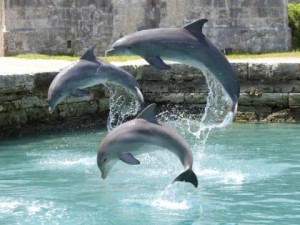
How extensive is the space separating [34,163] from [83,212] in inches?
130

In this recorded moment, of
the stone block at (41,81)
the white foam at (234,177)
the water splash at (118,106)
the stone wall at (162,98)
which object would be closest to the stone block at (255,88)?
the stone wall at (162,98)

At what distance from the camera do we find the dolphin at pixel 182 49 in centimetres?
751

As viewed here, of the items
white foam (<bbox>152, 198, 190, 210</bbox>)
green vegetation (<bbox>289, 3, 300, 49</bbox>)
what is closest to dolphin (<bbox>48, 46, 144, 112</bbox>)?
white foam (<bbox>152, 198, 190, 210</bbox>)

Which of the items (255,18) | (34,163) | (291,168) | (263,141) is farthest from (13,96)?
(255,18)

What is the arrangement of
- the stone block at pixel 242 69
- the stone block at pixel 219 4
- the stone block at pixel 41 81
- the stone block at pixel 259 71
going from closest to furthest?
1. the stone block at pixel 41 81
2. the stone block at pixel 259 71
3. the stone block at pixel 242 69
4. the stone block at pixel 219 4

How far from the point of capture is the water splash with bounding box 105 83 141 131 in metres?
15.6

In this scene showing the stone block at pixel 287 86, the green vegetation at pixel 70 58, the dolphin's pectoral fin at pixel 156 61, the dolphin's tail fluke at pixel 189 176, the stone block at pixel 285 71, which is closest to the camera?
the dolphin's tail fluke at pixel 189 176

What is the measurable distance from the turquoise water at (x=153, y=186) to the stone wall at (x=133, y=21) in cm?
784

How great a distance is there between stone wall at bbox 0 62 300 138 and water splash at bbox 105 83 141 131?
0.14 m

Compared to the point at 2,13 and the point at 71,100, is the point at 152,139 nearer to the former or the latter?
the point at 71,100

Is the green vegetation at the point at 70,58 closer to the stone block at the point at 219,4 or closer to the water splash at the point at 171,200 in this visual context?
the stone block at the point at 219,4

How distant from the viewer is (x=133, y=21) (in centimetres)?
2120

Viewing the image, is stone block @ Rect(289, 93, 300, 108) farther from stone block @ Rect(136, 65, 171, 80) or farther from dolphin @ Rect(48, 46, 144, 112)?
dolphin @ Rect(48, 46, 144, 112)

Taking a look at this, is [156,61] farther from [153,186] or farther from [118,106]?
[118,106]
